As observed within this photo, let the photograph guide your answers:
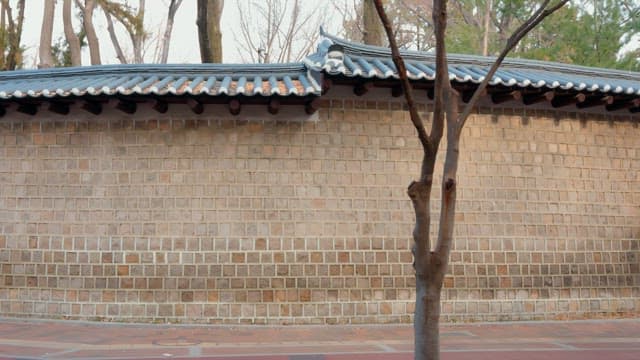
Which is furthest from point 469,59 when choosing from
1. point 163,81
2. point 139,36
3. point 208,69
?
point 139,36

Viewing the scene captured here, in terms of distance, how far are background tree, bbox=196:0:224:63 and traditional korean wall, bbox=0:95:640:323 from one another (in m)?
5.90

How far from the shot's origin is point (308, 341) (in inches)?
292

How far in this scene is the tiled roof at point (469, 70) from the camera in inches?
319

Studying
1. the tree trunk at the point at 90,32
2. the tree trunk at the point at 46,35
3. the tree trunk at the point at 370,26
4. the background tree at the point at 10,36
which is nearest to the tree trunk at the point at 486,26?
the tree trunk at the point at 370,26

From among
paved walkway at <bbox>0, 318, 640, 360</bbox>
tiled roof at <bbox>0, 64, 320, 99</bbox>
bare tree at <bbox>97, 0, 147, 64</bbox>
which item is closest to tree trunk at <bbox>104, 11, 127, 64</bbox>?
bare tree at <bbox>97, 0, 147, 64</bbox>

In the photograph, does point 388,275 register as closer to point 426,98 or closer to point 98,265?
point 426,98

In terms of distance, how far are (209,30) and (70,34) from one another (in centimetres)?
749

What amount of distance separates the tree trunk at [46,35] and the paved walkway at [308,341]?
479 inches

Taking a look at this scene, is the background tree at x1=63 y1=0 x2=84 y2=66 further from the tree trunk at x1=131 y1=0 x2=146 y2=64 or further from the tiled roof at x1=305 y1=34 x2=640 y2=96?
the tiled roof at x1=305 y1=34 x2=640 y2=96

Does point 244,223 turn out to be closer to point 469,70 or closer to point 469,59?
point 469,70

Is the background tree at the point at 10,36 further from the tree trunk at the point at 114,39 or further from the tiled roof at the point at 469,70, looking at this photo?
the tiled roof at the point at 469,70

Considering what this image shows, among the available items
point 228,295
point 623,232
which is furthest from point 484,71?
point 228,295

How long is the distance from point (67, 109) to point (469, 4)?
51.7 ft

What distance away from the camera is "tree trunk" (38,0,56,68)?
60.3ft
